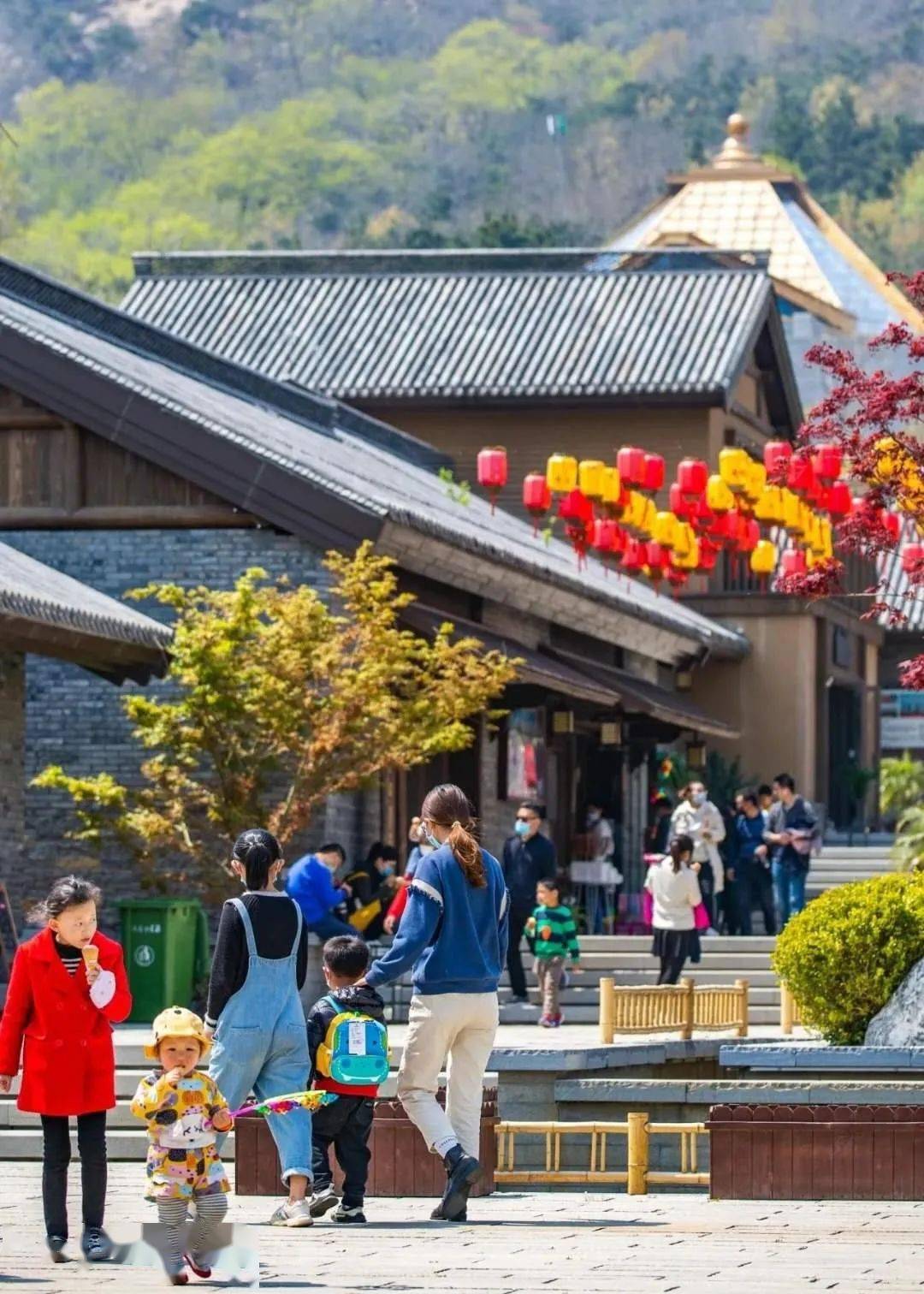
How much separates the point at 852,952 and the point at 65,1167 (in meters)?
7.75

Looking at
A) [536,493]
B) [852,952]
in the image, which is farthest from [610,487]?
[852,952]

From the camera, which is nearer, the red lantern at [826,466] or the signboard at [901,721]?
the red lantern at [826,466]

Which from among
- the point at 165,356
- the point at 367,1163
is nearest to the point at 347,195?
the point at 165,356

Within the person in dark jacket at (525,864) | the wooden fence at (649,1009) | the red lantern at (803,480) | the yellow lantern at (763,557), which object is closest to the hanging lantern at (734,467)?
the red lantern at (803,480)

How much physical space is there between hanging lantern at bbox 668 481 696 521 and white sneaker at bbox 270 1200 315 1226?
24.6 m

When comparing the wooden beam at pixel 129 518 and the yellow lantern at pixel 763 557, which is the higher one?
the yellow lantern at pixel 763 557

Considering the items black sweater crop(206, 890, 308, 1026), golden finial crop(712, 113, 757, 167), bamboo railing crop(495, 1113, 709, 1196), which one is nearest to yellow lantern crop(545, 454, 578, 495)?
bamboo railing crop(495, 1113, 709, 1196)

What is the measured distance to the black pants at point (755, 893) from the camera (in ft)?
88.8

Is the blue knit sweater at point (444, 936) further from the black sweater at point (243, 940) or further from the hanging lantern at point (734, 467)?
the hanging lantern at point (734, 467)

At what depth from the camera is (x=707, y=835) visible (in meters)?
25.6

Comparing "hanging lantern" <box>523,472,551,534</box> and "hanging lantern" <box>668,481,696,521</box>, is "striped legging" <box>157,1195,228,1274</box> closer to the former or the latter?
"hanging lantern" <box>523,472,551,534</box>

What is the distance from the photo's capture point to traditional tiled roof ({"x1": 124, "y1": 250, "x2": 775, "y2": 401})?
40.4 meters

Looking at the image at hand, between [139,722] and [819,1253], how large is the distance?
42.5 feet

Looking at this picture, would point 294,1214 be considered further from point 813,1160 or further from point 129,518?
point 129,518
